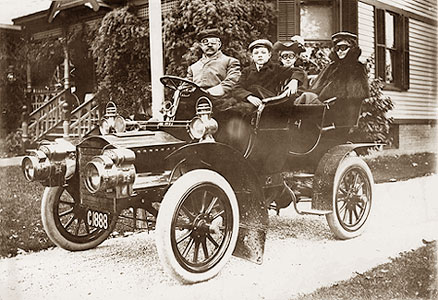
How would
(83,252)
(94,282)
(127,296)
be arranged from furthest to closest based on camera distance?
(83,252) → (94,282) → (127,296)

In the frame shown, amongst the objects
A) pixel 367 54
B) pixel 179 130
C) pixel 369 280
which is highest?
pixel 367 54

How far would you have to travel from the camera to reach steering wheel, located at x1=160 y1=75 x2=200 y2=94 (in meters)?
3.01

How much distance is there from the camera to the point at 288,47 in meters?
3.31

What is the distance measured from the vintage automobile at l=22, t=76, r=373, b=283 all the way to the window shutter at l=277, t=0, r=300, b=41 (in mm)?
457

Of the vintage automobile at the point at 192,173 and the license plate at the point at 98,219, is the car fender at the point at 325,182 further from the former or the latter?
the license plate at the point at 98,219

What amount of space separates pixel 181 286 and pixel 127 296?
0.31 meters

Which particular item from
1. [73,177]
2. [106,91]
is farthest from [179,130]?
[73,177]

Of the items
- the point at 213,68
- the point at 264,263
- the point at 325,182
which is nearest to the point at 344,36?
the point at 213,68

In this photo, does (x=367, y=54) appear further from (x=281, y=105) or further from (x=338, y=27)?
(x=281, y=105)

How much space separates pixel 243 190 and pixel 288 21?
3.87ft

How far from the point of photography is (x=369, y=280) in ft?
9.57

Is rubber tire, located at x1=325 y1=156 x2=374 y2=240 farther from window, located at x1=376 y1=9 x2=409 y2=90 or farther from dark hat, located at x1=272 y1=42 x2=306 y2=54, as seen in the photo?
dark hat, located at x1=272 y1=42 x2=306 y2=54

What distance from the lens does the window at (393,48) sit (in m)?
3.51

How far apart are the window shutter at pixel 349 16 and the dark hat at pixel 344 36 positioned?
1.0 inches
